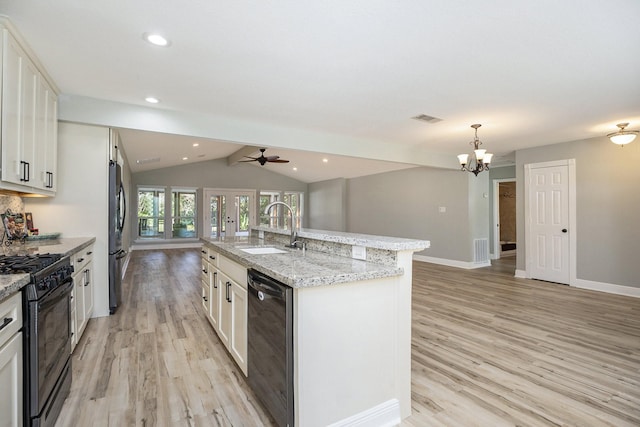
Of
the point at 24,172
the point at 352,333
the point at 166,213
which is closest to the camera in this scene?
the point at 352,333

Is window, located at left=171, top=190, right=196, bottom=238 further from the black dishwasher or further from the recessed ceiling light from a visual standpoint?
the black dishwasher

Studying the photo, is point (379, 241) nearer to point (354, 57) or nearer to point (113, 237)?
point (354, 57)

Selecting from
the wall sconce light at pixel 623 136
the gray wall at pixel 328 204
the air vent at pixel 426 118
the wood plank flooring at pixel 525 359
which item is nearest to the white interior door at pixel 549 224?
the wood plank flooring at pixel 525 359

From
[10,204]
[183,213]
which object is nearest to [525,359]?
[10,204]

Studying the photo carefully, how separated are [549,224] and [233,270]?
548 cm

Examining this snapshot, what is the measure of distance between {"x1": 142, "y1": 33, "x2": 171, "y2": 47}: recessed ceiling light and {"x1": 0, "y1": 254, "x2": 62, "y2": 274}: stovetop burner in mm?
1539

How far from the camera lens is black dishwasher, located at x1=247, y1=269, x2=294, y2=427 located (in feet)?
5.00

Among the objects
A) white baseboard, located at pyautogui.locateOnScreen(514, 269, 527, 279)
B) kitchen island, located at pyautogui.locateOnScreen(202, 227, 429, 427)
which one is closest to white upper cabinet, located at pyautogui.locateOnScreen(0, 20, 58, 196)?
kitchen island, located at pyautogui.locateOnScreen(202, 227, 429, 427)

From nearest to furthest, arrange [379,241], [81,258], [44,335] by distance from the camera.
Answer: [44,335] < [379,241] < [81,258]

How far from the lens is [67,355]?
1975 mm

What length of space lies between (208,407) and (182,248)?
9.12m

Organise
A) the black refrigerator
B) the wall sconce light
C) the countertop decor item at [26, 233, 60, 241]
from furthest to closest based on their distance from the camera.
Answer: the wall sconce light, the black refrigerator, the countertop decor item at [26, 233, 60, 241]

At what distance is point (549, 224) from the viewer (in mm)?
5402

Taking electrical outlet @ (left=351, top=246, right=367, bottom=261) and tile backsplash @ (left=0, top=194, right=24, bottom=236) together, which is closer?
electrical outlet @ (left=351, top=246, right=367, bottom=261)
